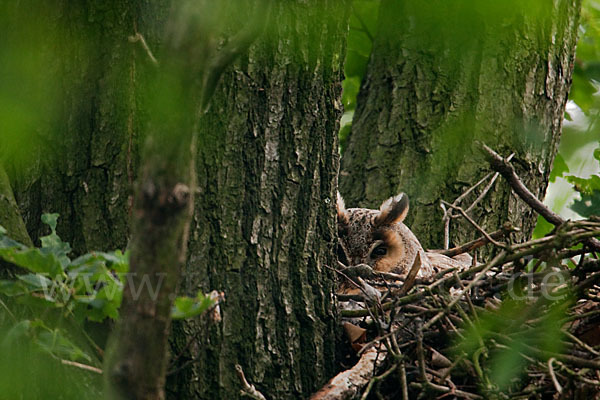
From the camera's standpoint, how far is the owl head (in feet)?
9.09

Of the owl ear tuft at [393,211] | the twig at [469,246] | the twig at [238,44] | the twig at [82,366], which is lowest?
the twig at [82,366]

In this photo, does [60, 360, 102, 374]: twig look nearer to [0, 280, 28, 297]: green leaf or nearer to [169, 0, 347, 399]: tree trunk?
[0, 280, 28, 297]: green leaf

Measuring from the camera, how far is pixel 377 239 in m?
2.84

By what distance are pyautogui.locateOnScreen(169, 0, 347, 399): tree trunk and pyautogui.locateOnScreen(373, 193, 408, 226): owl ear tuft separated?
3.40ft

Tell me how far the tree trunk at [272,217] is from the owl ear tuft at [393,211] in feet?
3.40

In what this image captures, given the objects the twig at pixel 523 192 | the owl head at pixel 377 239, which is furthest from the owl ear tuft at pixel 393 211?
the twig at pixel 523 192

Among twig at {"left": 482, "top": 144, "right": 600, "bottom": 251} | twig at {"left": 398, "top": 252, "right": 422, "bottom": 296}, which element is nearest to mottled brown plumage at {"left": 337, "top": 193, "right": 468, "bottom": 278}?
twig at {"left": 398, "top": 252, "right": 422, "bottom": 296}

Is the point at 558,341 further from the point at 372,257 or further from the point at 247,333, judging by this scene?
the point at 372,257

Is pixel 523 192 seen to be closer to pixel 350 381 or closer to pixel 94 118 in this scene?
pixel 350 381

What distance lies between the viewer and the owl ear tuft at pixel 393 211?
8.92ft

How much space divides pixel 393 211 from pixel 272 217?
1195mm

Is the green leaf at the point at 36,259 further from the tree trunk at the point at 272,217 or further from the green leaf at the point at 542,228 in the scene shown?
the green leaf at the point at 542,228

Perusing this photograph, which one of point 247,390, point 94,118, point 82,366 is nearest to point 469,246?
point 247,390

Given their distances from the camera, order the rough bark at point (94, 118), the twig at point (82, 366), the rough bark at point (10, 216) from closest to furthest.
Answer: the twig at point (82, 366) < the rough bark at point (10, 216) < the rough bark at point (94, 118)
